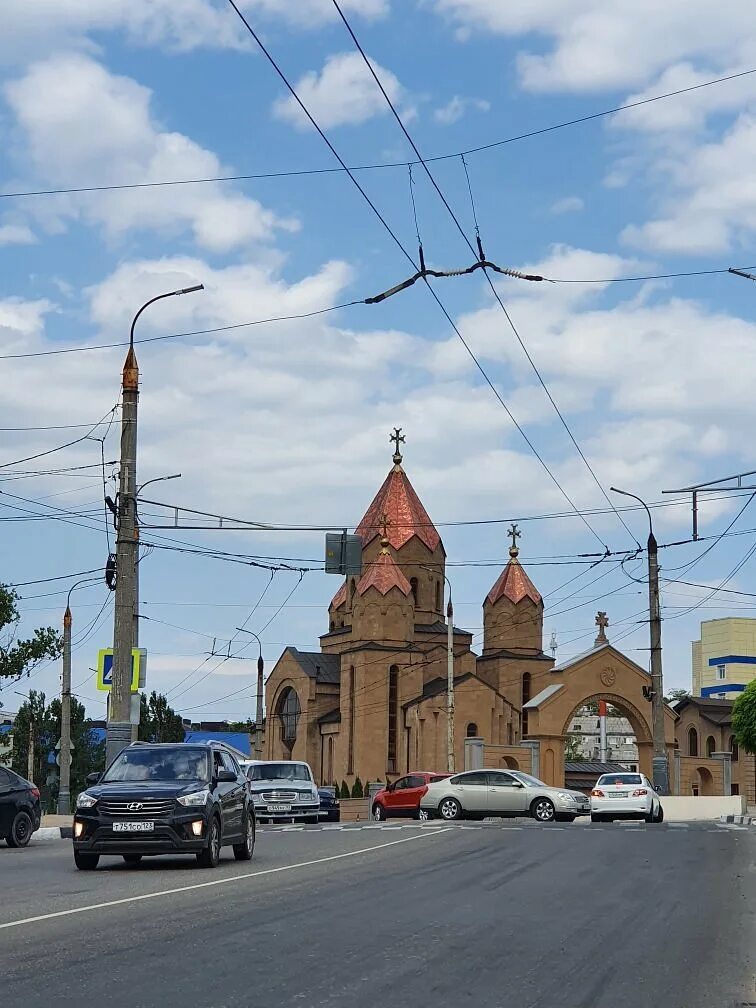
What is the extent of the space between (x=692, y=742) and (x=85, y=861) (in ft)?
288

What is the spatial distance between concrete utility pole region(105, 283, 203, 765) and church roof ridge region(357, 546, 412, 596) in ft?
170

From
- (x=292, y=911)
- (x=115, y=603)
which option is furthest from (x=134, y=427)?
(x=292, y=911)

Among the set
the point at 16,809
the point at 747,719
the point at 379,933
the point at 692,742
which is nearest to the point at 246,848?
the point at 16,809

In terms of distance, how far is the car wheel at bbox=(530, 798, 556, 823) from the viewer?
36.4 m

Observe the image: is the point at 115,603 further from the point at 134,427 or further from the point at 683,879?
the point at 683,879

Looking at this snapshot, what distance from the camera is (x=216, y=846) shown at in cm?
1702

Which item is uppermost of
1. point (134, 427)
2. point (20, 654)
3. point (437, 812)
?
point (134, 427)

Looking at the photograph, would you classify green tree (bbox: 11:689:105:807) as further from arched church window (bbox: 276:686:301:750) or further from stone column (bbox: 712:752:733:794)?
stone column (bbox: 712:752:733:794)

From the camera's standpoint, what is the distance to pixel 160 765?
1758cm

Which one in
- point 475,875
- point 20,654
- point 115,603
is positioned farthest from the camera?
point 20,654

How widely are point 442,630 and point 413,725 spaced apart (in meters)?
8.68

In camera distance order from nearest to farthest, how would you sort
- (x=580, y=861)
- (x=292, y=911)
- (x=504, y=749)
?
1. (x=292, y=911)
2. (x=580, y=861)
3. (x=504, y=749)

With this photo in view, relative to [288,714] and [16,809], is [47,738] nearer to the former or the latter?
[288,714]

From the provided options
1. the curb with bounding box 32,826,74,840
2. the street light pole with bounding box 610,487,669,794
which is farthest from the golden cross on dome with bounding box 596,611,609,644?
the curb with bounding box 32,826,74,840
